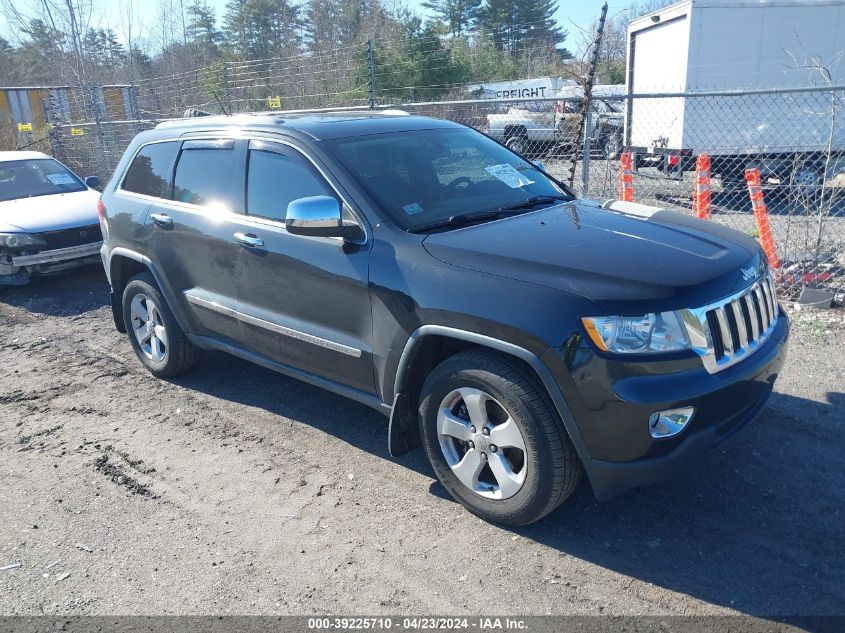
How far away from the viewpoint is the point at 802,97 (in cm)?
1218

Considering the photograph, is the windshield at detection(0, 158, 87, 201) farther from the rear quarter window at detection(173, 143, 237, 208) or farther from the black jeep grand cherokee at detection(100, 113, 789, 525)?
the rear quarter window at detection(173, 143, 237, 208)

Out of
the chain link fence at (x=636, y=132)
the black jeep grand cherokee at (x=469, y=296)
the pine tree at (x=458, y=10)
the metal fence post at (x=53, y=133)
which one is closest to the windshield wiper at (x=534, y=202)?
the black jeep grand cherokee at (x=469, y=296)

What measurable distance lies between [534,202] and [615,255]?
3.39ft

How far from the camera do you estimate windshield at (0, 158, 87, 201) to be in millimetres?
8930

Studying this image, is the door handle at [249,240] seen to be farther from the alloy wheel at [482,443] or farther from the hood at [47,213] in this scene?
the hood at [47,213]

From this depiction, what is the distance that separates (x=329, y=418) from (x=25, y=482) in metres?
1.78

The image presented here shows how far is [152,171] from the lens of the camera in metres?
5.08

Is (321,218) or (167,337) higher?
(321,218)

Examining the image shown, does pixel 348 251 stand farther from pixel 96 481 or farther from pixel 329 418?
pixel 96 481

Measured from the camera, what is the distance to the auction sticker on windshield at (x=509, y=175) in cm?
424

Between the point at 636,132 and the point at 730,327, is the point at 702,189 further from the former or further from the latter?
the point at 636,132

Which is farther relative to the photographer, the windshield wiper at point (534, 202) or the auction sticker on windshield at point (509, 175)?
the auction sticker on windshield at point (509, 175)

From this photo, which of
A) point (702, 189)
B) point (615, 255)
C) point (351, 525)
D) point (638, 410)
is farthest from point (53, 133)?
point (638, 410)

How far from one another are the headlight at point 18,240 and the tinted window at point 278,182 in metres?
4.84
